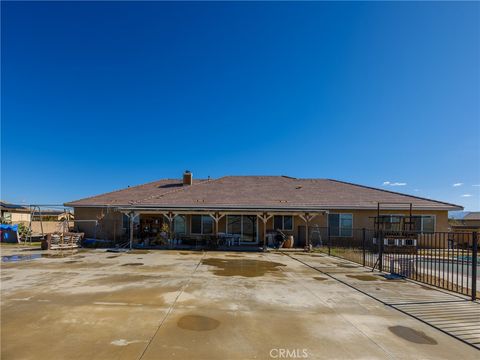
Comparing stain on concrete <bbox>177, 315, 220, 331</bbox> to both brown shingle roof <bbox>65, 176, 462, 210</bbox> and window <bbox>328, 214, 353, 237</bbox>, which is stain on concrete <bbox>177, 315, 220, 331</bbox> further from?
window <bbox>328, 214, 353, 237</bbox>

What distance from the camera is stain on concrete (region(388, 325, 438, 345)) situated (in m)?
4.43

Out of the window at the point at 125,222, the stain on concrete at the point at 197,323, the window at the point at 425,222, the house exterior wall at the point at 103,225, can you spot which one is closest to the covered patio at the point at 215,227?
the window at the point at 125,222

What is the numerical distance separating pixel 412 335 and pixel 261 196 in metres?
15.4

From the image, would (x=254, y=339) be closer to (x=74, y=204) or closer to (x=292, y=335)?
(x=292, y=335)

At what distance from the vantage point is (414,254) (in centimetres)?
1382

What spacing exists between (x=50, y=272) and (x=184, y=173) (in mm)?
Result: 15435

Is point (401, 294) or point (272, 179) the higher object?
point (272, 179)

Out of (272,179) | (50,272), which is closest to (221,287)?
(50,272)

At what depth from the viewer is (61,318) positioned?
513cm

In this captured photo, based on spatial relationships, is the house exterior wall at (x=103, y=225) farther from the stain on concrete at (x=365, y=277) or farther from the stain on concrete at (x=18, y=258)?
the stain on concrete at (x=365, y=277)

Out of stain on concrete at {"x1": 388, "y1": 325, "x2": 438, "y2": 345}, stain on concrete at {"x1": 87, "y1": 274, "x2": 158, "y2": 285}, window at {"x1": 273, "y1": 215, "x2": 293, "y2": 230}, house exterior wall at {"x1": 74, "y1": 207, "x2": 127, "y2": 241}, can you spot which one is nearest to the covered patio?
window at {"x1": 273, "y1": 215, "x2": 293, "y2": 230}

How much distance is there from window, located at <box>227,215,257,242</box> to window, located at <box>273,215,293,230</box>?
1.45 metres

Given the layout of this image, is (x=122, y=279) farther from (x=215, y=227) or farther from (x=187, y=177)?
(x=187, y=177)

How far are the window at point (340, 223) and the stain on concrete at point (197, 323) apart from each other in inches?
592
